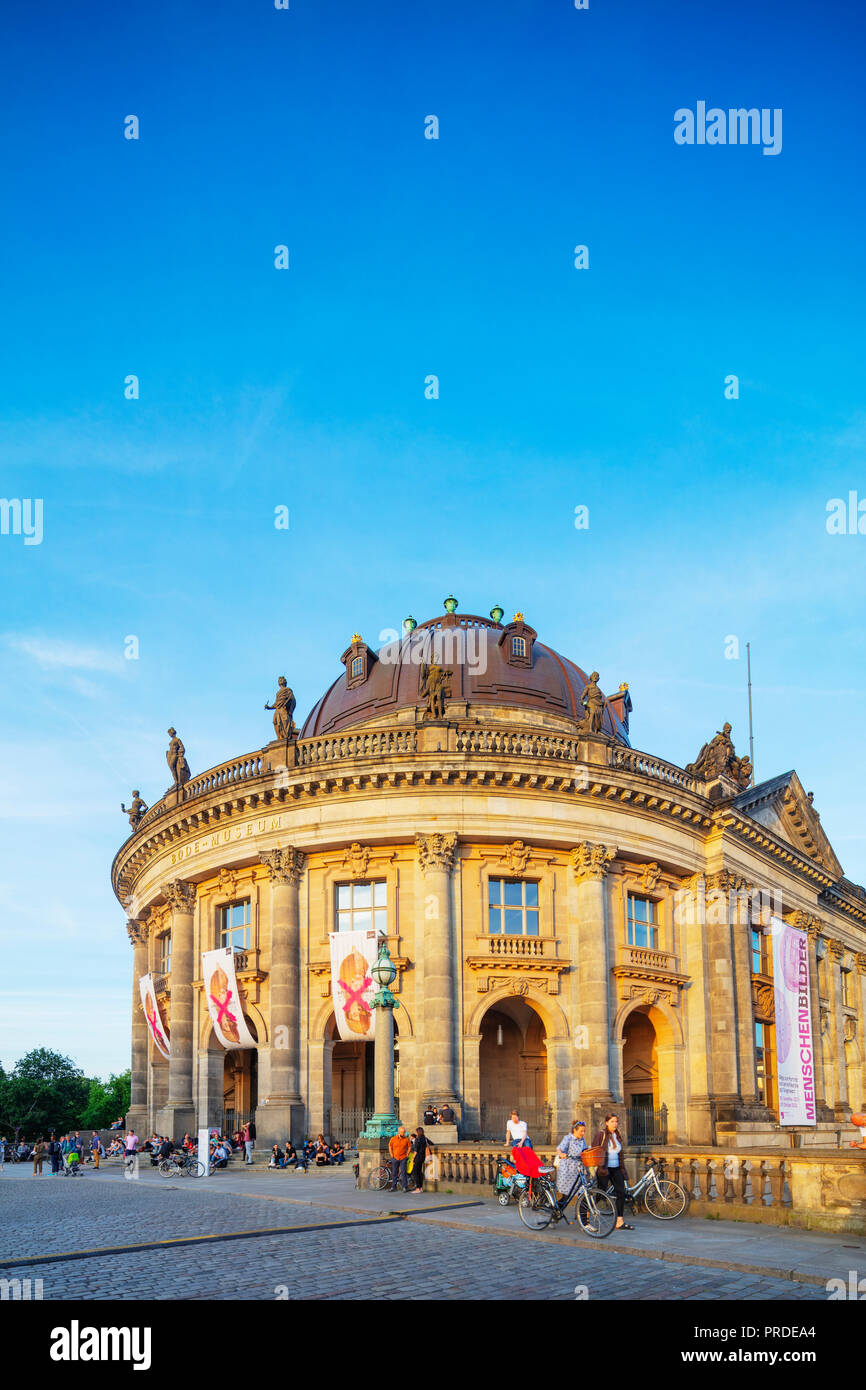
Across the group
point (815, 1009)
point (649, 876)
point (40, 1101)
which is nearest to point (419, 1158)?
point (649, 876)

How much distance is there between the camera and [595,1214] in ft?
56.4

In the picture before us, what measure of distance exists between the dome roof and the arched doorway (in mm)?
11519

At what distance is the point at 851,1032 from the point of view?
59406 millimetres

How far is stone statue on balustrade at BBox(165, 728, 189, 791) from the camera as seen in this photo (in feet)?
148

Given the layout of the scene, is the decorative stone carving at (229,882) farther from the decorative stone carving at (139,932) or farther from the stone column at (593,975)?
the stone column at (593,975)

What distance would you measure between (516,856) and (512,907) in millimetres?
1648

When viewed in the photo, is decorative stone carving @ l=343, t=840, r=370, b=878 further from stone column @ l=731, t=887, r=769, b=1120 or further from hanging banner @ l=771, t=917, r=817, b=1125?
hanging banner @ l=771, t=917, r=817, b=1125

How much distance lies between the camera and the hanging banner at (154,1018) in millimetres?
44125

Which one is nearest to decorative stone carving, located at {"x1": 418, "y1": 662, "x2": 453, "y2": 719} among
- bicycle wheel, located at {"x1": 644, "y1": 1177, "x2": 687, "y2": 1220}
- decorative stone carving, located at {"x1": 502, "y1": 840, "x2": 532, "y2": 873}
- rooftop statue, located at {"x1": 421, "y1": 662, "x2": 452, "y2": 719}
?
rooftop statue, located at {"x1": 421, "y1": 662, "x2": 452, "y2": 719}

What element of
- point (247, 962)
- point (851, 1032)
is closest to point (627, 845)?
point (247, 962)

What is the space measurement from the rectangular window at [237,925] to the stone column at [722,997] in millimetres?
16240

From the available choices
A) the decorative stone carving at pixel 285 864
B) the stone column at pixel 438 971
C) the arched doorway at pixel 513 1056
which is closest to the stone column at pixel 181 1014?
the decorative stone carving at pixel 285 864
